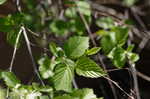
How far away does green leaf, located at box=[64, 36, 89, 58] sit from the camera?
3.30ft

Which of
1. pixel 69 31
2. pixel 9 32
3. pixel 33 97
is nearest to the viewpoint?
pixel 33 97

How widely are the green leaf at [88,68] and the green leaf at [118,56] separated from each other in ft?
0.96

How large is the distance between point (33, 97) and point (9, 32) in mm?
247

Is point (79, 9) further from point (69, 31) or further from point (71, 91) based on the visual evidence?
point (71, 91)

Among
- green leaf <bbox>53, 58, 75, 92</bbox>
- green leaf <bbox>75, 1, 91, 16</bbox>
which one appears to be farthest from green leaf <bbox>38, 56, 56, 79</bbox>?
green leaf <bbox>75, 1, 91, 16</bbox>

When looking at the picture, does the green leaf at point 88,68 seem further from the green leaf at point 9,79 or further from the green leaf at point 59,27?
the green leaf at point 59,27

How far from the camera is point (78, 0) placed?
67.9 inches

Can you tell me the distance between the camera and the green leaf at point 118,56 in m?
1.27

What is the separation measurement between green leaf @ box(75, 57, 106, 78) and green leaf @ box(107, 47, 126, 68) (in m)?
0.29

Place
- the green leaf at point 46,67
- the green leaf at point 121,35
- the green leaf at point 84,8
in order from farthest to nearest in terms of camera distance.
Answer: the green leaf at point 84,8
the green leaf at point 121,35
the green leaf at point 46,67

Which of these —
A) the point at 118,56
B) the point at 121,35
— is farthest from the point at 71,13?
the point at 118,56

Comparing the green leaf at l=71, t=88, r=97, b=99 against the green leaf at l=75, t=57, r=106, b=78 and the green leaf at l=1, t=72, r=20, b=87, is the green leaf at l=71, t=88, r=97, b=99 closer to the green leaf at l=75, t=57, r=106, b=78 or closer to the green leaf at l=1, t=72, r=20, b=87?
the green leaf at l=75, t=57, r=106, b=78

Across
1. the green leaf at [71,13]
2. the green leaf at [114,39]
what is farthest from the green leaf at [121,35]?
the green leaf at [71,13]

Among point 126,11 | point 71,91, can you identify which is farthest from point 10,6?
point 71,91
